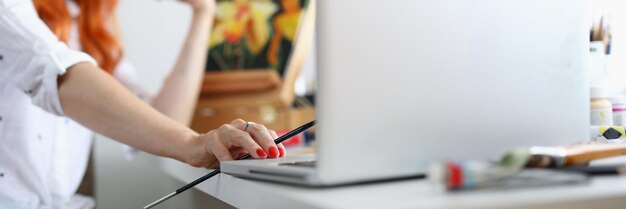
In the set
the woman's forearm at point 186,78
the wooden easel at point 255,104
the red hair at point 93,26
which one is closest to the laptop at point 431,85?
the red hair at point 93,26

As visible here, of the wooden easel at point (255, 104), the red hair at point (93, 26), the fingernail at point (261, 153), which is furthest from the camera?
the wooden easel at point (255, 104)

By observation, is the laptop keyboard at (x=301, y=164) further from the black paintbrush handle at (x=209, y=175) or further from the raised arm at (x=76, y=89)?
the raised arm at (x=76, y=89)

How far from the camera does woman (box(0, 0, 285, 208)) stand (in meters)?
0.77

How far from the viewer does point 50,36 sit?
908mm

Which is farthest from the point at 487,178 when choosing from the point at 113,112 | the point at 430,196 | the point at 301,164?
the point at 113,112

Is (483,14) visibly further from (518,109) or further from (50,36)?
(50,36)

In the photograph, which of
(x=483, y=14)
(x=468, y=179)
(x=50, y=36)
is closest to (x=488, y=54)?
(x=483, y=14)

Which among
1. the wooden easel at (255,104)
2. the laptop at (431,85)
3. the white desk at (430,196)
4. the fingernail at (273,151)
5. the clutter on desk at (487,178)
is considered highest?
the laptop at (431,85)

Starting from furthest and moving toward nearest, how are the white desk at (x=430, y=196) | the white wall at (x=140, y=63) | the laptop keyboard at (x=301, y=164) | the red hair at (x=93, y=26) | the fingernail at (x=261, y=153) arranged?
the white wall at (x=140, y=63), the red hair at (x=93, y=26), the fingernail at (x=261, y=153), the laptop keyboard at (x=301, y=164), the white desk at (x=430, y=196)

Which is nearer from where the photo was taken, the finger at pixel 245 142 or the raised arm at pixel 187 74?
the finger at pixel 245 142

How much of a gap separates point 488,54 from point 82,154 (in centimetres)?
94

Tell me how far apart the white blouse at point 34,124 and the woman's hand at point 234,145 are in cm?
23

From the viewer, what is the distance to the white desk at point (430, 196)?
0.40 m

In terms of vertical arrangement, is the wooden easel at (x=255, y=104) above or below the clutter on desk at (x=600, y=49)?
below
